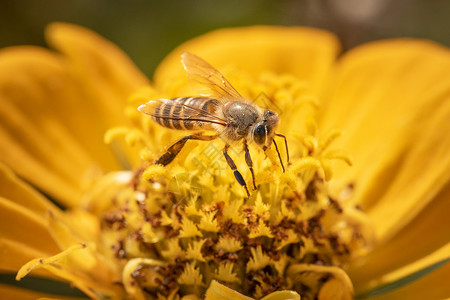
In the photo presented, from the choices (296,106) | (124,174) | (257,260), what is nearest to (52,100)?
(124,174)

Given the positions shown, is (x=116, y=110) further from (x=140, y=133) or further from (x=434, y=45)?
(x=434, y=45)

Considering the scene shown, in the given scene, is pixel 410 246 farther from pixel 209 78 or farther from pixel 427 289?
pixel 209 78

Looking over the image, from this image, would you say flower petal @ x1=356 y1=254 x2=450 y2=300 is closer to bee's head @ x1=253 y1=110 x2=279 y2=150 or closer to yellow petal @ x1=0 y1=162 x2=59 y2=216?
bee's head @ x1=253 y1=110 x2=279 y2=150

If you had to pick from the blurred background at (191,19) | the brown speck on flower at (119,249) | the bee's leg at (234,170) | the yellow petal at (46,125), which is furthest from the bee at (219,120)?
the blurred background at (191,19)

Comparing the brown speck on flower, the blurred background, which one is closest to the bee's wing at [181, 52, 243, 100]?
the brown speck on flower

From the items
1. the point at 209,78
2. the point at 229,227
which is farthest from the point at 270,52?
the point at 229,227
